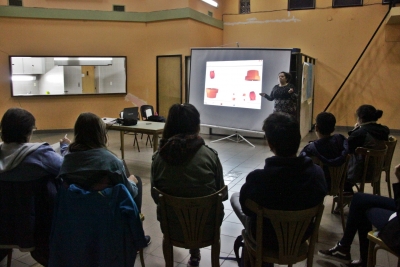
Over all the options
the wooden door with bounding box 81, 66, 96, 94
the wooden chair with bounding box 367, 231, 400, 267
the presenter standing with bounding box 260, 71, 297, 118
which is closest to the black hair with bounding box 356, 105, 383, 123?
the wooden chair with bounding box 367, 231, 400, 267

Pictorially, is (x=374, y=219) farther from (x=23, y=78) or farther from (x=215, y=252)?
(x=23, y=78)

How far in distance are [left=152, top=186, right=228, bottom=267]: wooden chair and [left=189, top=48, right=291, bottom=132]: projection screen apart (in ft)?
15.2

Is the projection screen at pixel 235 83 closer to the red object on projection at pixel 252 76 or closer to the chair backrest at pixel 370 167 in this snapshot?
the red object on projection at pixel 252 76

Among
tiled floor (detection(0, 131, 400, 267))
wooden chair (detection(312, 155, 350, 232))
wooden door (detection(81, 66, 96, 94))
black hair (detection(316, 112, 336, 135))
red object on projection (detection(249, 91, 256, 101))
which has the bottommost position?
tiled floor (detection(0, 131, 400, 267))

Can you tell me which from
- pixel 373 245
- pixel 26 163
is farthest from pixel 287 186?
pixel 26 163

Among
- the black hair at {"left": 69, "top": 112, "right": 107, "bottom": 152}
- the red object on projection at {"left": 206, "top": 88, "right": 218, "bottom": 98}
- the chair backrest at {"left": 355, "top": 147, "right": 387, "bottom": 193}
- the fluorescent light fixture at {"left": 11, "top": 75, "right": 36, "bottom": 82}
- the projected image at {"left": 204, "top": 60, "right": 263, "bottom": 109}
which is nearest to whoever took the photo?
the black hair at {"left": 69, "top": 112, "right": 107, "bottom": 152}

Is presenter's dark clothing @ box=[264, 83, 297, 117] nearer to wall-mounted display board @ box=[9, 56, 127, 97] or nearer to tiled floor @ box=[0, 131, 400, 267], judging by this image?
tiled floor @ box=[0, 131, 400, 267]

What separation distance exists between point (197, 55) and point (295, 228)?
593 centimetres

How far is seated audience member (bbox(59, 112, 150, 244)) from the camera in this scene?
1807 mm

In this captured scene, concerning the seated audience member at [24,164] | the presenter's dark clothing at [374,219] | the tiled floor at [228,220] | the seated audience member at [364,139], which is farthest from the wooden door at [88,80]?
the presenter's dark clothing at [374,219]

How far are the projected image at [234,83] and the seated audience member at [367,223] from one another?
4.25 meters

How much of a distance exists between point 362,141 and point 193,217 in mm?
1910

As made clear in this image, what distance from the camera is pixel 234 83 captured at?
6656 mm

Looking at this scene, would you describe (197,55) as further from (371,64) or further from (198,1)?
(371,64)
